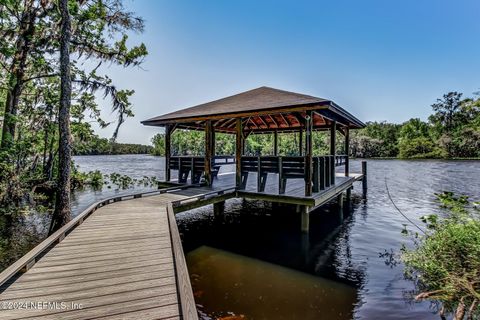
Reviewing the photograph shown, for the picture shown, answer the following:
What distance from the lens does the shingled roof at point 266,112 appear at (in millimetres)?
6941

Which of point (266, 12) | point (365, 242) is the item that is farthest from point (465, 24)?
point (365, 242)

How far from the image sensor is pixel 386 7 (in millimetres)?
11742

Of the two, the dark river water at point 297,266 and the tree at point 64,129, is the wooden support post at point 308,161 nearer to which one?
the dark river water at point 297,266

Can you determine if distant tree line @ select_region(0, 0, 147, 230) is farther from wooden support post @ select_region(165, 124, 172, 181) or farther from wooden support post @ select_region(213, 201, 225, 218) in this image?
wooden support post @ select_region(213, 201, 225, 218)

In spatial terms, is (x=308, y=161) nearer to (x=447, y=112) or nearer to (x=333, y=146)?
(x=333, y=146)

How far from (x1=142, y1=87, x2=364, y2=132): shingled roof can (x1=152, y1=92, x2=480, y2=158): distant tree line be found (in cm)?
2836

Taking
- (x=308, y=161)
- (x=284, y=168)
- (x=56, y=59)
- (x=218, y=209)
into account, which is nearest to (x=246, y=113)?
(x=284, y=168)

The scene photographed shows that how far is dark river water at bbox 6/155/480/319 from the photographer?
4.08 m

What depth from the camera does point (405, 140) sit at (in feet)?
198

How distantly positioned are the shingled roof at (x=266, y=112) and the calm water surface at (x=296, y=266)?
12.2 feet

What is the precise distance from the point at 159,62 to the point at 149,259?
12046 millimetres

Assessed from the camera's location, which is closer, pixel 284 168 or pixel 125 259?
pixel 125 259

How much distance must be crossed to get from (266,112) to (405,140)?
66013 mm

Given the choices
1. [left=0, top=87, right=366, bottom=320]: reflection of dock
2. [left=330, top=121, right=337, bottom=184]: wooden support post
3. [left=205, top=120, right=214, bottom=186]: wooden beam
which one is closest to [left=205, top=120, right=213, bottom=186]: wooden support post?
[left=205, top=120, right=214, bottom=186]: wooden beam
